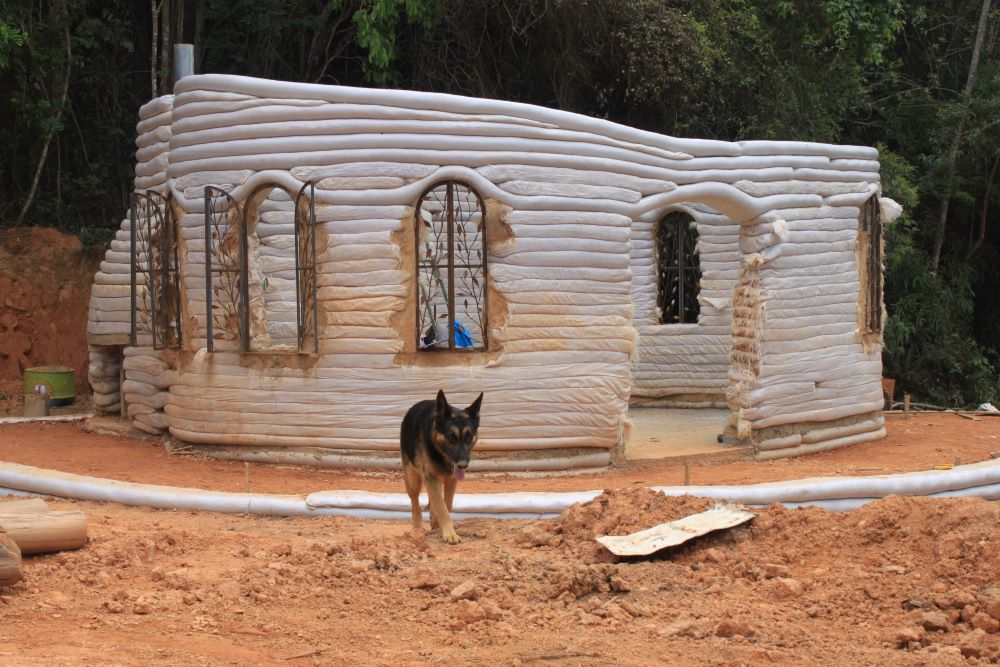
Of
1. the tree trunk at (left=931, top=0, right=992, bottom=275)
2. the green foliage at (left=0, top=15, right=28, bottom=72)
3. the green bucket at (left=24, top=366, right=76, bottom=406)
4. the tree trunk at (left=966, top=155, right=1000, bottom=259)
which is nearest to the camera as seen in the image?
the green foliage at (left=0, top=15, right=28, bottom=72)

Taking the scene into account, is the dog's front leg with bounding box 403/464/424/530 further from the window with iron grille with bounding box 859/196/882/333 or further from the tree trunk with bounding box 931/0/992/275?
the tree trunk with bounding box 931/0/992/275

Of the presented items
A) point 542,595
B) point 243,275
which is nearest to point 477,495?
point 542,595

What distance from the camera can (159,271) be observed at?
40.7 ft

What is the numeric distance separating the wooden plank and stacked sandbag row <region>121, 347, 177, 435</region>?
7016 mm

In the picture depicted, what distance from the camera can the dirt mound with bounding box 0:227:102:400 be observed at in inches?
699

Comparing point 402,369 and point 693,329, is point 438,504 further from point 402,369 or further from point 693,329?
point 693,329

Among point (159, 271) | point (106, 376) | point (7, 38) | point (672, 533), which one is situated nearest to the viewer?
point (672, 533)

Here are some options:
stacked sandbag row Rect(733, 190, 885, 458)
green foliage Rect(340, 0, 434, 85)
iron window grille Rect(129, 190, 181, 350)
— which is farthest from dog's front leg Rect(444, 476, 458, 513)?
green foliage Rect(340, 0, 434, 85)

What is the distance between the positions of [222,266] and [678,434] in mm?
5508

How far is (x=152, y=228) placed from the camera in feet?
42.3

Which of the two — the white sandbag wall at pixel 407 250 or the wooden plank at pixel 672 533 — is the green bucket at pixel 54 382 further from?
the wooden plank at pixel 672 533

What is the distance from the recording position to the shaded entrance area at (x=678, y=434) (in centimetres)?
1216

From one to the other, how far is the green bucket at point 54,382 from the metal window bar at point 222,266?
519 cm

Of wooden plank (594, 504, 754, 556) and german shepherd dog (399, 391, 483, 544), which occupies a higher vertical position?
german shepherd dog (399, 391, 483, 544)
